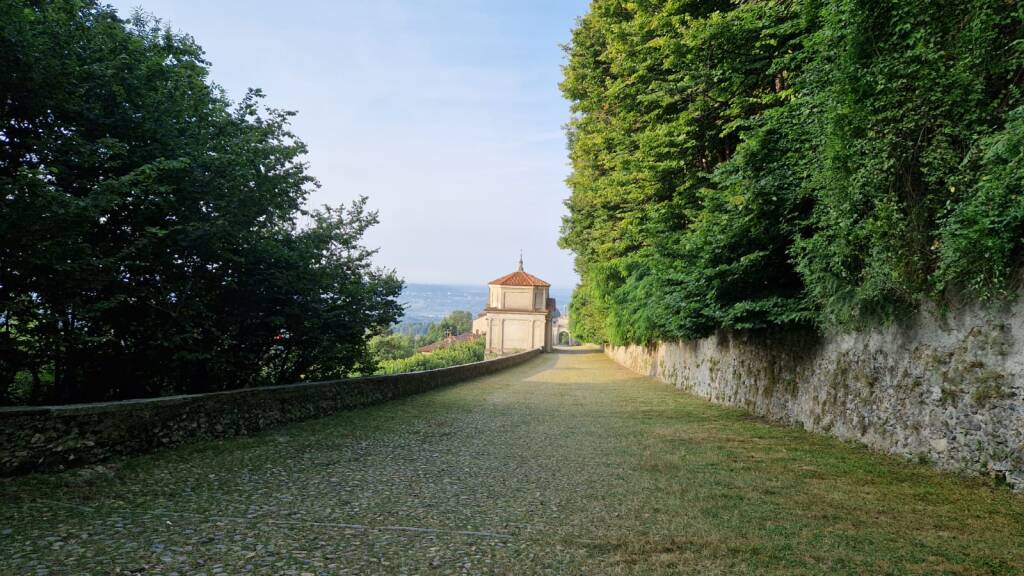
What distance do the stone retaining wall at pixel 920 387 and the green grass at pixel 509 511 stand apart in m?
0.37

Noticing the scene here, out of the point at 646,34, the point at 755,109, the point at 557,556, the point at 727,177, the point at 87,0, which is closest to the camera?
the point at 557,556

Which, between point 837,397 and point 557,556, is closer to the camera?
point 557,556

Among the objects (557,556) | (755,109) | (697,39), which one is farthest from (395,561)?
(755,109)

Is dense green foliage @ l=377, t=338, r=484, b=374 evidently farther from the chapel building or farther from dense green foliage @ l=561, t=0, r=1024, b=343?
the chapel building

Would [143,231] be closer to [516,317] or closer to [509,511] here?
[509,511]

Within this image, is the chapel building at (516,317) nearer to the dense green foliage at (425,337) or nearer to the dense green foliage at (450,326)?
the dense green foliage at (425,337)

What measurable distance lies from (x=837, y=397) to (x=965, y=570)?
17.0 ft

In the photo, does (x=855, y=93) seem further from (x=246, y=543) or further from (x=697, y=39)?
(x=246, y=543)

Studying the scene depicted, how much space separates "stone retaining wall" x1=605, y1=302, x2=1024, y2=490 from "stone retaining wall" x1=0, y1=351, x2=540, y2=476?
889 centimetres

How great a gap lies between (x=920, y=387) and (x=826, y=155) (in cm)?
305

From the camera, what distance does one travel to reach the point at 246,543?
4.00 metres

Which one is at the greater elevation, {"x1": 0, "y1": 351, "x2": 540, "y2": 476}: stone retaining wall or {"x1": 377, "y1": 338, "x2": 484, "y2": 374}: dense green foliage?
{"x1": 0, "y1": 351, "x2": 540, "y2": 476}: stone retaining wall

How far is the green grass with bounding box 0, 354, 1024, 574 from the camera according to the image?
3750 millimetres

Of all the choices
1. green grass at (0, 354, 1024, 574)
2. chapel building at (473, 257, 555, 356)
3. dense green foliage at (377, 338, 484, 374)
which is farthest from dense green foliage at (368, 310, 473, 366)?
chapel building at (473, 257, 555, 356)
